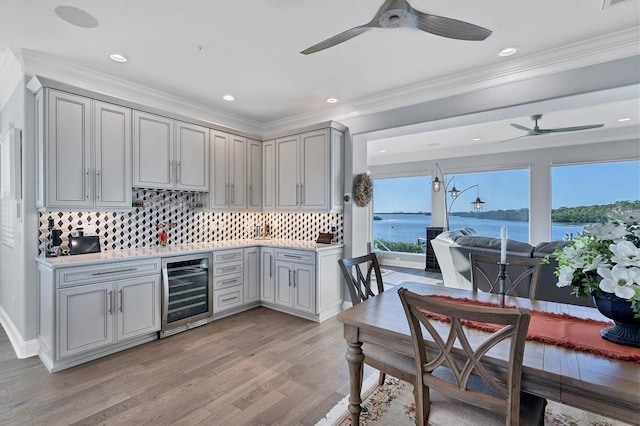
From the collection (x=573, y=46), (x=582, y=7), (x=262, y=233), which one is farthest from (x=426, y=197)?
(x=582, y=7)

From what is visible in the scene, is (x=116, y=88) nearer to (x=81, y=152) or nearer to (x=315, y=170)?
(x=81, y=152)

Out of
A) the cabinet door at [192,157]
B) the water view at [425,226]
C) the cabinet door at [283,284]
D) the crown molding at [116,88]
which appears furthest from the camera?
the water view at [425,226]

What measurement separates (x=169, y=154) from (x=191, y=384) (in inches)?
101

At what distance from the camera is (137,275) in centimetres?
311

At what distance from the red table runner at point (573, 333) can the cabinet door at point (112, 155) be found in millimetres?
3272

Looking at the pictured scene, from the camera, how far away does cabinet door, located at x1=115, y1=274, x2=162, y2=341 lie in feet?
9.82

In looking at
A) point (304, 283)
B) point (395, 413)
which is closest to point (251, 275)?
point (304, 283)

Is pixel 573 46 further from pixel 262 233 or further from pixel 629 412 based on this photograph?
pixel 262 233

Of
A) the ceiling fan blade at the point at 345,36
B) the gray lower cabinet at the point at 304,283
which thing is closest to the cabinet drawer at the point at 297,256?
the gray lower cabinet at the point at 304,283

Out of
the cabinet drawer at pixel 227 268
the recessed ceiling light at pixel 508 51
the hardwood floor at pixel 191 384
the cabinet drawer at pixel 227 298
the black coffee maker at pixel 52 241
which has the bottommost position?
the hardwood floor at pixel 191 384

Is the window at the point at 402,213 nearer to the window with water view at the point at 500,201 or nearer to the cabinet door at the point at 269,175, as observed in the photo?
the window with water view at the point at 500,201

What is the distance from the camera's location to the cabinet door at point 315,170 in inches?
160

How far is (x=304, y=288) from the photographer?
392 cm

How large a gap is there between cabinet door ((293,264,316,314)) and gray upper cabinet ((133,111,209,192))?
169 cm
